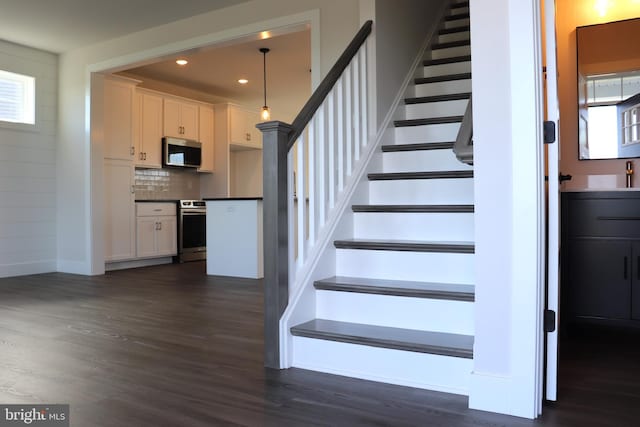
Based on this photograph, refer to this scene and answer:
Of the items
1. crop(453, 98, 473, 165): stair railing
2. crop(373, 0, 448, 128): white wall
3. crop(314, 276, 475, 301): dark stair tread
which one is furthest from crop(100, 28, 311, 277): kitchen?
crop(453, 98, 473, 165): stair railing

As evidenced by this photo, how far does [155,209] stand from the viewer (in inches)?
272

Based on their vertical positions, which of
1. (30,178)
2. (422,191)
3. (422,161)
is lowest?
(422,191)

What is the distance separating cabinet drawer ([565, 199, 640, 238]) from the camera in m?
3.02

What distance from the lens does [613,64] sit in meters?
3.66

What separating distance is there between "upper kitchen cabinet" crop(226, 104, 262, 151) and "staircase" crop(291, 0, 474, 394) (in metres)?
4.85

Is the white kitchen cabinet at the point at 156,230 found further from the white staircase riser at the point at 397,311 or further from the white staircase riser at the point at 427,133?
the white staircase riser at the point at 397,311

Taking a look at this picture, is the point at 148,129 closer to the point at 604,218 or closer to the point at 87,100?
the point at 87,100

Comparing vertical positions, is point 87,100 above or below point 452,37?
below

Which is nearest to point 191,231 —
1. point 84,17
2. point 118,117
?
point 118,117

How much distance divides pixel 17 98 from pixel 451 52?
15.9ft

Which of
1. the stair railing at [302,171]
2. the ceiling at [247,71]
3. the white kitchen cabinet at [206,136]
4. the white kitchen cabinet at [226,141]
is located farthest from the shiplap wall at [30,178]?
the stair railing at [302,171]

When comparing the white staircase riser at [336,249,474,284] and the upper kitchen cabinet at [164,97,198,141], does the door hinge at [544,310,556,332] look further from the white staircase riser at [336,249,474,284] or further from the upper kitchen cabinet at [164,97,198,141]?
the upper kitchen cabinet at [164,97,198,141]

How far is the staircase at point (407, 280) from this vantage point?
225 centimetres

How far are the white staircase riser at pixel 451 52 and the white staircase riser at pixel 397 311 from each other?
118 inches
